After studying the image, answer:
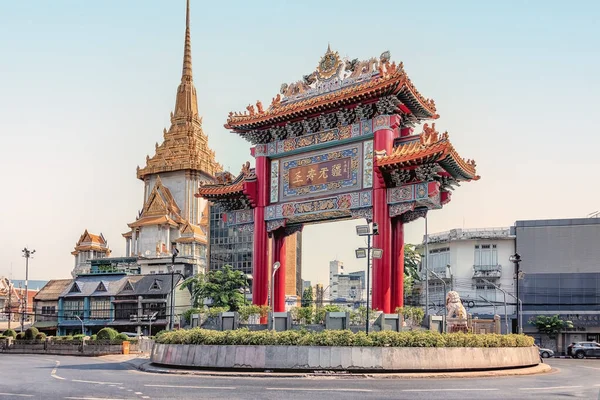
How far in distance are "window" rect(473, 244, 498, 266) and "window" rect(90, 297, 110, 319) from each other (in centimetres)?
4647

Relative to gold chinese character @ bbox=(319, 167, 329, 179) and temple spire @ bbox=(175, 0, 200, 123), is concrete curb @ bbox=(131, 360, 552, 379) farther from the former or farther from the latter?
temple spire @ bbox=(175, 0, 200, 123)

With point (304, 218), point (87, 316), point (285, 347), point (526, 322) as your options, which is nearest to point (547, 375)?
point (285, 347)

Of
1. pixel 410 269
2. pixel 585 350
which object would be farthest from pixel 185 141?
pixel 585 350

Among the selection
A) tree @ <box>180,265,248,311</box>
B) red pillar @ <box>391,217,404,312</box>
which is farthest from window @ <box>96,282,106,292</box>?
red pillar @ <box>391,217,404,312</box>

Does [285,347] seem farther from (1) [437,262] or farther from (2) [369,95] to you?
(1) [437,262]

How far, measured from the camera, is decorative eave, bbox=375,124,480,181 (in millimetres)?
33000

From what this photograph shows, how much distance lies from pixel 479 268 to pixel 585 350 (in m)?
25.2

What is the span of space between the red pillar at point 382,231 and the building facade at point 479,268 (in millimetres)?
43905

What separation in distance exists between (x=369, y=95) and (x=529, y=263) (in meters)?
47.9

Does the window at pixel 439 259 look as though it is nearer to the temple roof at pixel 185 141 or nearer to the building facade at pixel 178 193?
the building facade at pixel 178 193

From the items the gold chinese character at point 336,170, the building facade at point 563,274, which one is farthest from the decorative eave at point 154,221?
the gold chinese character at point 336,170

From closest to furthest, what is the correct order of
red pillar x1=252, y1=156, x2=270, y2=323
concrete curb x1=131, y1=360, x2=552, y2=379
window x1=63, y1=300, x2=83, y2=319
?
concrete curb x1=131, y1=360, x2=552, y2=379 → red pillar x1=252, y1=156, x2=270, y2=323 → window x1=63, y1=300, x2=83, y2=319

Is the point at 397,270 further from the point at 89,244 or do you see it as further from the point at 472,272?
the point at 89,244

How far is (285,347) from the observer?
28594 mm
